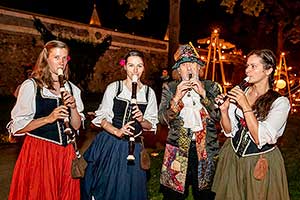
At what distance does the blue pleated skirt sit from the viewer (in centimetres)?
400

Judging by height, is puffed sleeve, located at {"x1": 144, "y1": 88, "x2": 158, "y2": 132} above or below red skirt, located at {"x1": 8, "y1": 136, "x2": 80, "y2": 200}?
above

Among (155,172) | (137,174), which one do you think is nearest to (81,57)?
(155,172)

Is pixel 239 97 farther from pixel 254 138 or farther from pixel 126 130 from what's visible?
pixel 126 130

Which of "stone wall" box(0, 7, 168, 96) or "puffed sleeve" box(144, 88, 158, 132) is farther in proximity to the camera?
"stone wall" box(0, 7, 168, 96)

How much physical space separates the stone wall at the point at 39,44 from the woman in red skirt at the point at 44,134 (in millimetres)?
12051

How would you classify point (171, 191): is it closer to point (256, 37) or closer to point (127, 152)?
point (127, 152)

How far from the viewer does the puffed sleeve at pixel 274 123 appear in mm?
3314

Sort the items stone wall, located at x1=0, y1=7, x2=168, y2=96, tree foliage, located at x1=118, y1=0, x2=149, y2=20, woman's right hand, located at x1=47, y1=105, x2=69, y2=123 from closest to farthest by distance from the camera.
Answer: woman's right hand, located at x1=47, y1=105, x2=69, y2=123, tree foliage, located at x1=118, y1=0, x2=149, y2=20, stone wall, located at x1=0, y1=7, x2=168, y2=96

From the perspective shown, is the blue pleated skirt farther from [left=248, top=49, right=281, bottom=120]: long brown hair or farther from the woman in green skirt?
[left=248, top=49, right=281, bottom=120]: long brown hair

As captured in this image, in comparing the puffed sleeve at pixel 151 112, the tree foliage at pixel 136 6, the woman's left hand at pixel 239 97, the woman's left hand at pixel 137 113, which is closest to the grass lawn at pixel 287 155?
the puffed sleeve at pixel 151 112

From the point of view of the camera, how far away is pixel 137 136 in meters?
4.14

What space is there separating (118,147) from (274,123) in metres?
1.59

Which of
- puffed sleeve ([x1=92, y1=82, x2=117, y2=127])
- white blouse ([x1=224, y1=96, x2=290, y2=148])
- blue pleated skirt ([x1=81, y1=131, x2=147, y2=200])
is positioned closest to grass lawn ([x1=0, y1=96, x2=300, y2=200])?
blue pleated skirt ([x1=81, y1=131, x2=147, y2=200])

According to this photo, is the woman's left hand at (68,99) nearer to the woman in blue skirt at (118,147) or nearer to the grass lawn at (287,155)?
the woman in blue skirt at (118,147)
